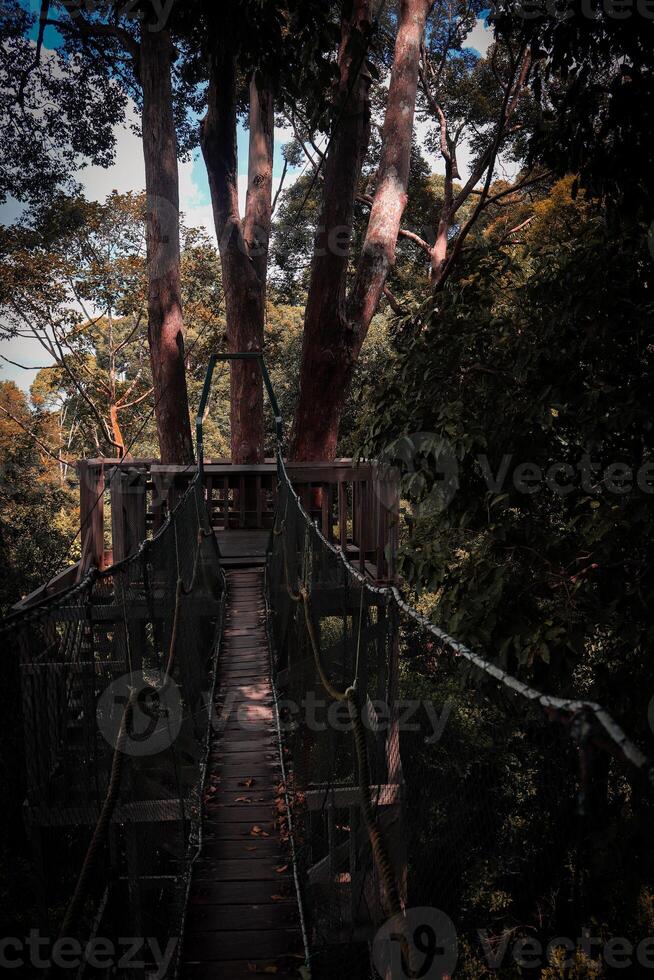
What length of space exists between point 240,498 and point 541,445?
13.9 feet

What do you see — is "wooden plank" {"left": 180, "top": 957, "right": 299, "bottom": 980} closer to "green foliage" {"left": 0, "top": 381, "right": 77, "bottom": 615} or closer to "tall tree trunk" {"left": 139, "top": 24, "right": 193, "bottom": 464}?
"tall tree trunk" {"left": 139, "top": 24, "right": 193, "bottom": 464}

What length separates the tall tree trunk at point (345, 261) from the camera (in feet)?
25.8

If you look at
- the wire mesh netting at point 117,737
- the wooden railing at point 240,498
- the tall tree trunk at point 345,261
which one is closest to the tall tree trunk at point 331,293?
the tall tree trunk at point 345,261

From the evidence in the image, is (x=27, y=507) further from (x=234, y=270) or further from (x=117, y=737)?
(x=117, y=737)

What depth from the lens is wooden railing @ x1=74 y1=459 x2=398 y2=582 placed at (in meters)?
5.70

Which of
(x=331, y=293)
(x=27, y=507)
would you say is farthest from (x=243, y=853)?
(x=27, y=507)

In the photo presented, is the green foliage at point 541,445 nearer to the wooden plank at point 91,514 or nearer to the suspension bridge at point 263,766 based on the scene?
the suspension bridge at point 263,766

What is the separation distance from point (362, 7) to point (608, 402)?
244 inches

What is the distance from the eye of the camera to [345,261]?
7809 mm

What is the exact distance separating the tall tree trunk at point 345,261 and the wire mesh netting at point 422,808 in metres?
1.60

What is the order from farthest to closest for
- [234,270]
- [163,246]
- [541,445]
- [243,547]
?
[163,246], [234,270], [243,547], [541,445]

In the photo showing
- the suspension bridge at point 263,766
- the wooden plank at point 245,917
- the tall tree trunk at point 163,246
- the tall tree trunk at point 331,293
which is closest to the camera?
the suspension bridge at point 263,766

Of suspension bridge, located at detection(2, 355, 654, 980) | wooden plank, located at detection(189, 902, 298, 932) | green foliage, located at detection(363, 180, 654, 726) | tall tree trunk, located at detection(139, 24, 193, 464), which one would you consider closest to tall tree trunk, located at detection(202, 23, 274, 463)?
tall tree trunk, located at detection(139, 24, 193, 464)

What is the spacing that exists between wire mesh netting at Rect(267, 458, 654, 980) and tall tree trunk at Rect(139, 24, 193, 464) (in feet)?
8.77
